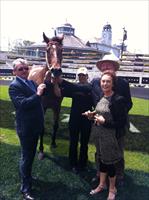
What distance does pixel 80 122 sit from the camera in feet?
22.1

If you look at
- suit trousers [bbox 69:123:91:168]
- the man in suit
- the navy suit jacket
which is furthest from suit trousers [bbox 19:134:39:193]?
suit trousers [bbox 69:123:91:168]

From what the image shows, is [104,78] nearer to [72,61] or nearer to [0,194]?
[0,194]

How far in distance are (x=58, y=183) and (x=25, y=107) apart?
194cm

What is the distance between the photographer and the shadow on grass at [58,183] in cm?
590

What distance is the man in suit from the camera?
5.25 meters

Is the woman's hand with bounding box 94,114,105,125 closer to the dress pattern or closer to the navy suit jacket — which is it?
the dress pattern

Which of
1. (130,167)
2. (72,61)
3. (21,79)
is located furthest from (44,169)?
(72,61)

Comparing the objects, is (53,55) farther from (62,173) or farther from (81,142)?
(62,173)

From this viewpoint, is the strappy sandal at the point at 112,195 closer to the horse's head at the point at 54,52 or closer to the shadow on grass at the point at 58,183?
the shadow on grass at the point at 58,183

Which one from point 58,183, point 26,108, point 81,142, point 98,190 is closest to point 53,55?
point 81,142

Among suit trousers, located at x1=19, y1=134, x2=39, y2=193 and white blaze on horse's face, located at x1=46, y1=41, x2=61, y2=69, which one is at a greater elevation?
white blaze on horse's face, located at x1=46, y1=41, x2=61, y2=69

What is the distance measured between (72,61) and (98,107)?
148ft

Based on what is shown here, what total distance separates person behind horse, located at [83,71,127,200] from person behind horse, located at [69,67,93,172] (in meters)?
1.05

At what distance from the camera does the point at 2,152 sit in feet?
26.3
